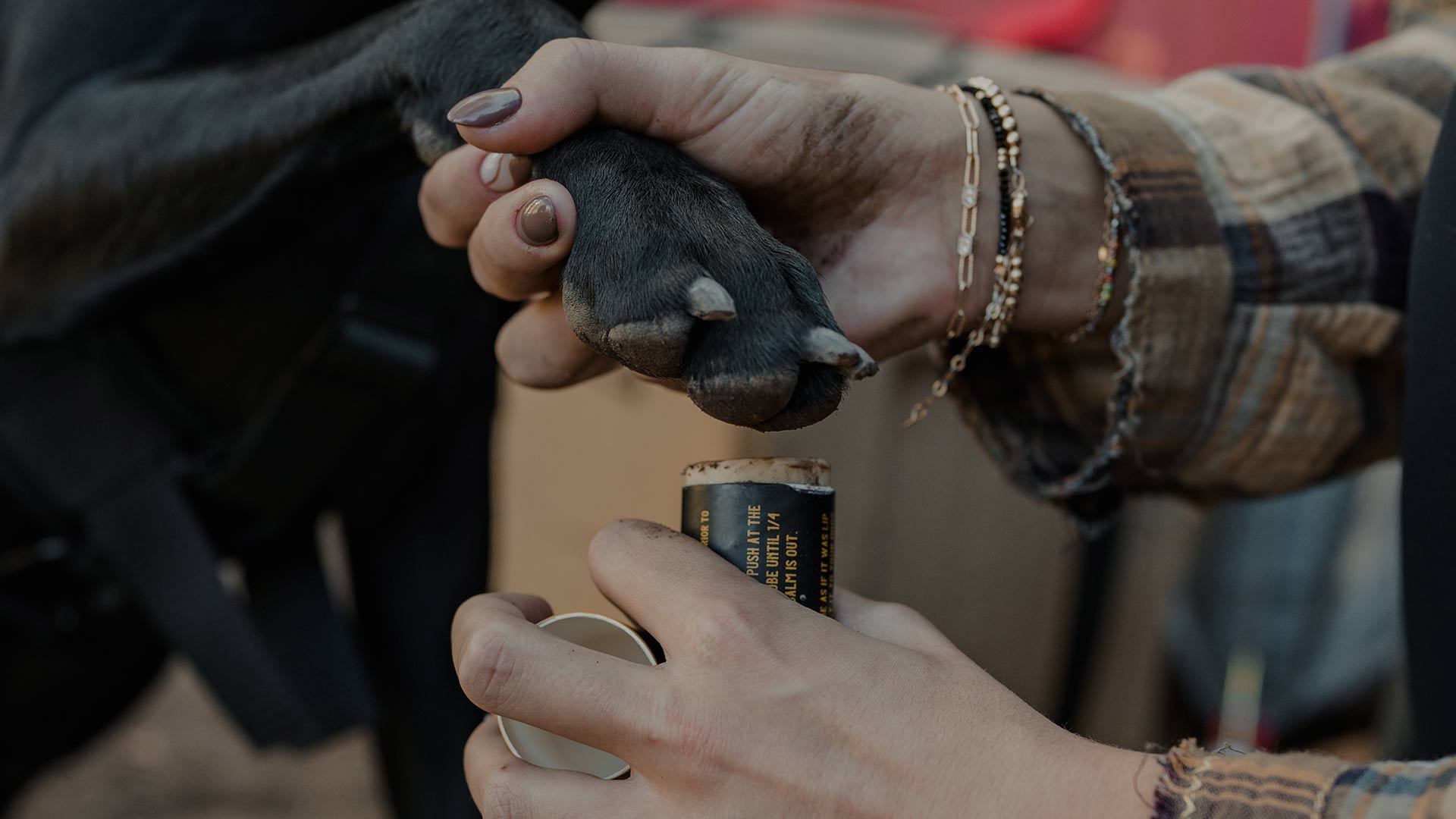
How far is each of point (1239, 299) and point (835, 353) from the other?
51cm

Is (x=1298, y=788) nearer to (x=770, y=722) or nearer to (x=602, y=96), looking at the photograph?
(x=770, y=722)

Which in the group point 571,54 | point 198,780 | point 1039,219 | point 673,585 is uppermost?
point 571,54

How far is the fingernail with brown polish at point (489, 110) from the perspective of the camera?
1.97 feet

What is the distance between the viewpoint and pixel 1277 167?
0.89m

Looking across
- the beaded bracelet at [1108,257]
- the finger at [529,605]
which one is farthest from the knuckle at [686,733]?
the beaded bracelet at [1108,257]

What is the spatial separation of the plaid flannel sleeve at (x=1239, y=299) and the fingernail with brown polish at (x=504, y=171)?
14.9 inches

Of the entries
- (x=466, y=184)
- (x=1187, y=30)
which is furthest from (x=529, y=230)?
(x=1187, y=30)

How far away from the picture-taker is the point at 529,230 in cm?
60

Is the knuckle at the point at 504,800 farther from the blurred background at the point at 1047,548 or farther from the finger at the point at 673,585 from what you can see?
the blurred background at the point at 1047,548

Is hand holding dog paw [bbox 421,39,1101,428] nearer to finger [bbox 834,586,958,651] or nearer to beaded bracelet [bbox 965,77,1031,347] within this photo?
beaded bracelet [bbox 965,77,1031,347]

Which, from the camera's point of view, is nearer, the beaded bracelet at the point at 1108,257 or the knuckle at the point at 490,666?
the knuckle at the point at 490,666

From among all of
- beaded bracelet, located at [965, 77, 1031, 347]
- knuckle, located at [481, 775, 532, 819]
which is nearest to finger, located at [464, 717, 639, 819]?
knuckle, located at [481, 775, 532, 819]

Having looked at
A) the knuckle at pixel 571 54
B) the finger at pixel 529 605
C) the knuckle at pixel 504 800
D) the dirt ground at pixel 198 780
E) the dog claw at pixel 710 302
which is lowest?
the dirt ground at pixel 198 780

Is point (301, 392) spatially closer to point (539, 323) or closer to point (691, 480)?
point (539, 323)
